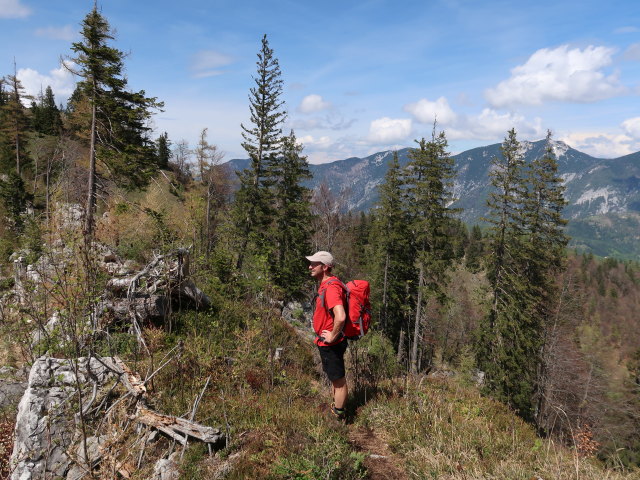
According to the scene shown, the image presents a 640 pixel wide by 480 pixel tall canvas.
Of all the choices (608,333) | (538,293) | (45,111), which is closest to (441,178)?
(538,293)

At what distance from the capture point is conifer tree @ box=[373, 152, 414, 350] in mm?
23172

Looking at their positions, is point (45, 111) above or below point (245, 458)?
above

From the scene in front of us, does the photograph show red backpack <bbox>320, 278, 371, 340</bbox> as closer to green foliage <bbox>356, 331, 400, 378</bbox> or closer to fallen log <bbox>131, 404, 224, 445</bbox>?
green foliage <bbox>356, 331, 400, 378</bbox>

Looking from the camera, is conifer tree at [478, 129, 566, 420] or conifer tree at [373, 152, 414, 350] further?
conifer tree at [373, 152, 414, 350]

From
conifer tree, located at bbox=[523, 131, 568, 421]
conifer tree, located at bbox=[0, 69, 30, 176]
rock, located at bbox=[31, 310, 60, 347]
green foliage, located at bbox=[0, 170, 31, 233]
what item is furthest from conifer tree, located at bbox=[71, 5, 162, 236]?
conifer tree, located at bbox=[0, 69, 30, 176]

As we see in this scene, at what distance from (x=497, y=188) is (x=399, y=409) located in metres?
19.6

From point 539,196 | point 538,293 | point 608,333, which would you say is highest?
point 539,196

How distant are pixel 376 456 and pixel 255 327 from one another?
146 inches

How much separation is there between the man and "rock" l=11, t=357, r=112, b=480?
2576 mm

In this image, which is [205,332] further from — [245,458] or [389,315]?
[389,315]

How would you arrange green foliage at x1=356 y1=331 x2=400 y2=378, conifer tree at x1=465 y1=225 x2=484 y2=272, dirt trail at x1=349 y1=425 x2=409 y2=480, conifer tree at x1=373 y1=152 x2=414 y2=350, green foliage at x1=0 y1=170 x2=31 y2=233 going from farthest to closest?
conifer tree at x1=465 y1=225 x2=484 y2=272 < green foliage at x1=0 y1=170 x2=31 y2=233 < conifer tree at x1=373 y1=152 x2=414 y2=350 < green foliage at x1=356 y1=331 x2=400 y2=378 < dirt trail at x1=349 y1=425 x2=409 y2=480

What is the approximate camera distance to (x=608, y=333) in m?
81.2

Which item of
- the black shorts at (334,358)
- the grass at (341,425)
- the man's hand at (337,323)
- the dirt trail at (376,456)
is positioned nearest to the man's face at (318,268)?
the man's hand at (337,323)

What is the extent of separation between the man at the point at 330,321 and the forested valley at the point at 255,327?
1.76 feet
